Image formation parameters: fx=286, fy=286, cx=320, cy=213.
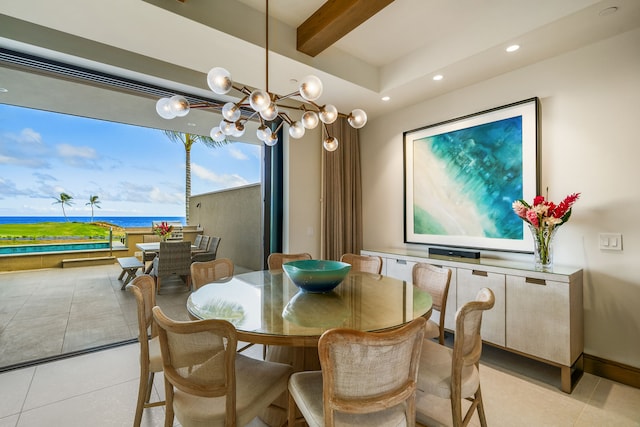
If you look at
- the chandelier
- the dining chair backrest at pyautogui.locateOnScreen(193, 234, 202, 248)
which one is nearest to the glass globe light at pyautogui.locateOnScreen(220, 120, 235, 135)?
the chandelier

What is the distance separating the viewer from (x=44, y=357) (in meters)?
2.46

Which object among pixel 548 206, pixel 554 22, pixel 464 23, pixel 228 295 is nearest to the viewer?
pixel 228 295

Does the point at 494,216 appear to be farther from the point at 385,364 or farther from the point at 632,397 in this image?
the point at 385,364

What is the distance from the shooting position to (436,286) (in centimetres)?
218

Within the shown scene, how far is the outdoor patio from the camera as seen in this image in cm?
263

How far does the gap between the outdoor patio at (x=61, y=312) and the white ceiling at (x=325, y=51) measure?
2.18m

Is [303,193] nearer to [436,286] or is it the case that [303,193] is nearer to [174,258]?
[436,286]

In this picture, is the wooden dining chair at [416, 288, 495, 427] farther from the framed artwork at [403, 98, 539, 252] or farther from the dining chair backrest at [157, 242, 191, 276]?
the dining chair backrest at [157, 242, 191, 276]

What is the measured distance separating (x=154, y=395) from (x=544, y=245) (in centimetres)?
317

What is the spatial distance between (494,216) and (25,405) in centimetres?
398

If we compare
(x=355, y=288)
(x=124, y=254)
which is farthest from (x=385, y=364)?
(x=124, y=254)

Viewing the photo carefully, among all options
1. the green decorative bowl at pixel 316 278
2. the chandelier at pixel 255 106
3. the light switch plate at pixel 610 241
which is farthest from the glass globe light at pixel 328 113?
the light switch plate at pixel 610 241

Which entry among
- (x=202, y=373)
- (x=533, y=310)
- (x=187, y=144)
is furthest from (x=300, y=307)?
(x=187, y=144)

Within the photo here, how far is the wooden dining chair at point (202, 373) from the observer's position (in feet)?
3.56
